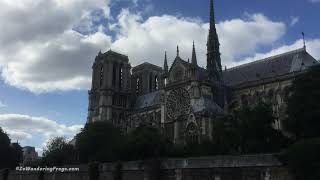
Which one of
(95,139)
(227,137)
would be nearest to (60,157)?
(95,139)

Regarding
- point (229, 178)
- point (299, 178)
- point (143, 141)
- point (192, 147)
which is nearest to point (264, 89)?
point (192, 147)

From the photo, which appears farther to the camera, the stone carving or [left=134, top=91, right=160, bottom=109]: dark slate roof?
[left=134, top=91, right=160, bottom=109]: dark slate roof

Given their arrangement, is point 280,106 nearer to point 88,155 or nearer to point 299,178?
point 88,155

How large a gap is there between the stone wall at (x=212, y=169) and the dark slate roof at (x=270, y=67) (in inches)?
1368

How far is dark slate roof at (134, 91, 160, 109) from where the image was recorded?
98.5 metres

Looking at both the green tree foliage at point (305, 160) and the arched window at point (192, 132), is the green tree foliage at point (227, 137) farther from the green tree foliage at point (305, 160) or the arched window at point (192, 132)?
the green tree foliage at point (305, 160)

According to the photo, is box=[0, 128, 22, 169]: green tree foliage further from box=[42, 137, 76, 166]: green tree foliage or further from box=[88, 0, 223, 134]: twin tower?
box=[88, 0, 223, 134]: twin tower

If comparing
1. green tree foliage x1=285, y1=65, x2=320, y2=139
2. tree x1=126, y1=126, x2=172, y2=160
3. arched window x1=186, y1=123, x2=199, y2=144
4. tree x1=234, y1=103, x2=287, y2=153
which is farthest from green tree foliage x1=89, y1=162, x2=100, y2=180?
green tree foliage x1=285, y1=65, x2=320, y2=139

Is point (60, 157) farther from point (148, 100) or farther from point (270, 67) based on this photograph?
point (270, 67)

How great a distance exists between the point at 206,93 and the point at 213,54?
14.7 meters

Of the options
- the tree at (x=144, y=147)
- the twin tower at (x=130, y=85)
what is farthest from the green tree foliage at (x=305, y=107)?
the twin tower at (x=130, y=85)

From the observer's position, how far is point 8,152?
8350cm

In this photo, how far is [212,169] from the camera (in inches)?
1529

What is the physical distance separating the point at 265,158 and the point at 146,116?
6249 centimetres
